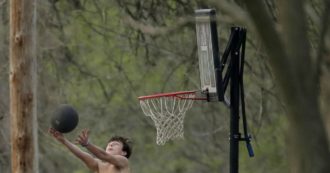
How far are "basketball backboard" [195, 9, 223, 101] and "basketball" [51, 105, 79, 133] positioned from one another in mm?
1811

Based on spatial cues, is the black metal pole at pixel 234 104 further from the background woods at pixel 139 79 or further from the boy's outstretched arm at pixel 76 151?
the background woods at pixel 139 79

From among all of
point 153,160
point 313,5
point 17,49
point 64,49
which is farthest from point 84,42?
point 17,49

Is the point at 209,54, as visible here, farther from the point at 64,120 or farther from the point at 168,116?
the point at 64,120

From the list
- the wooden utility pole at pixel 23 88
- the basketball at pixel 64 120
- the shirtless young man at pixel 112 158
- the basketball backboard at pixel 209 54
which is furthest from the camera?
the wooden utility pole at pixel 23 88

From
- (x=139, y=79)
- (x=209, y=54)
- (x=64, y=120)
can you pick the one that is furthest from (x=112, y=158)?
(x=139, y=79)

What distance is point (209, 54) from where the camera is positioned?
43.0 feet

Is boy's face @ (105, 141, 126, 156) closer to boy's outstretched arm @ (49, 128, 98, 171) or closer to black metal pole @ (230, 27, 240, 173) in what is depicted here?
boy's outstretched arm @ (49, 128, 98, 171)

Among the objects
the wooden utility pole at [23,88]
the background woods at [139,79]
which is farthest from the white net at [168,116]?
the background woods at [139,79]

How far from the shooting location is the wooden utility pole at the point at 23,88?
13.1 metres

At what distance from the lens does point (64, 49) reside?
22.8 m

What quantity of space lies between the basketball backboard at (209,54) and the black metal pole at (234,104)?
137mm

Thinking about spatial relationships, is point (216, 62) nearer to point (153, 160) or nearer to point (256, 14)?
point (256, 14)

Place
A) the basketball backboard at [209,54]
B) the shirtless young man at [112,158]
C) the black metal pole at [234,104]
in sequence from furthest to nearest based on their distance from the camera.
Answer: the basketball backboard at [209,54]
the black metal pole at [234,104]
the shirtless young man at [112,158]

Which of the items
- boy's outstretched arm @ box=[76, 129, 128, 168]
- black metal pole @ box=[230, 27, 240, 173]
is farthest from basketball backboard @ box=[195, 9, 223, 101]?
boy's outstretched arm @ box=[76, 129, 128, 168]
